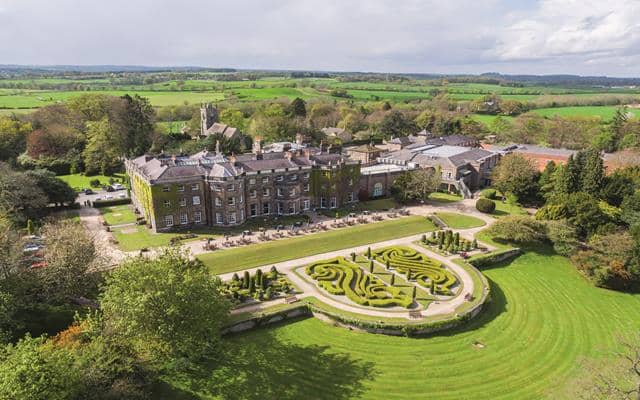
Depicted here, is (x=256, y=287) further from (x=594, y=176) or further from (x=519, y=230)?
(x=594, y=176)

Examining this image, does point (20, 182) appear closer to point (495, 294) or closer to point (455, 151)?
point (495, 294)

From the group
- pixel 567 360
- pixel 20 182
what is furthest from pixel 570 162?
pixel 20 182

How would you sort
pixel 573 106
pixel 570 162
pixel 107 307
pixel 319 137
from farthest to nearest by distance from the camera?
pixel 573 106, pixel 319 137, pixel 570 162, pixel 107 307

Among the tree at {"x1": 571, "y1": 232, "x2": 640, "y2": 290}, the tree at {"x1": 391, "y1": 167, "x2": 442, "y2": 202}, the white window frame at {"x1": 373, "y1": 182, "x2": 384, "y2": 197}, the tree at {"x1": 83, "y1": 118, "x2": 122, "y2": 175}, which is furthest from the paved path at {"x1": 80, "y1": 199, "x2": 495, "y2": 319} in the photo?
the tree at {"x1": 83, "y1": 118, "x2": 122, "y2": 175}

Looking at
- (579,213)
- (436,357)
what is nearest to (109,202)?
(436,357)

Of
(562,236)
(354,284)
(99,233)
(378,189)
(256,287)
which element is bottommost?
(354,284)

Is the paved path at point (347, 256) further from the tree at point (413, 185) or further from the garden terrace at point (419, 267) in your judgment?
the tree at point (413, 185)

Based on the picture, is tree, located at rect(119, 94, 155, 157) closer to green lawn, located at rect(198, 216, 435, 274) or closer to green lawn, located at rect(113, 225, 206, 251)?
green lawn, located at rect(113, 225, 206, 251)
